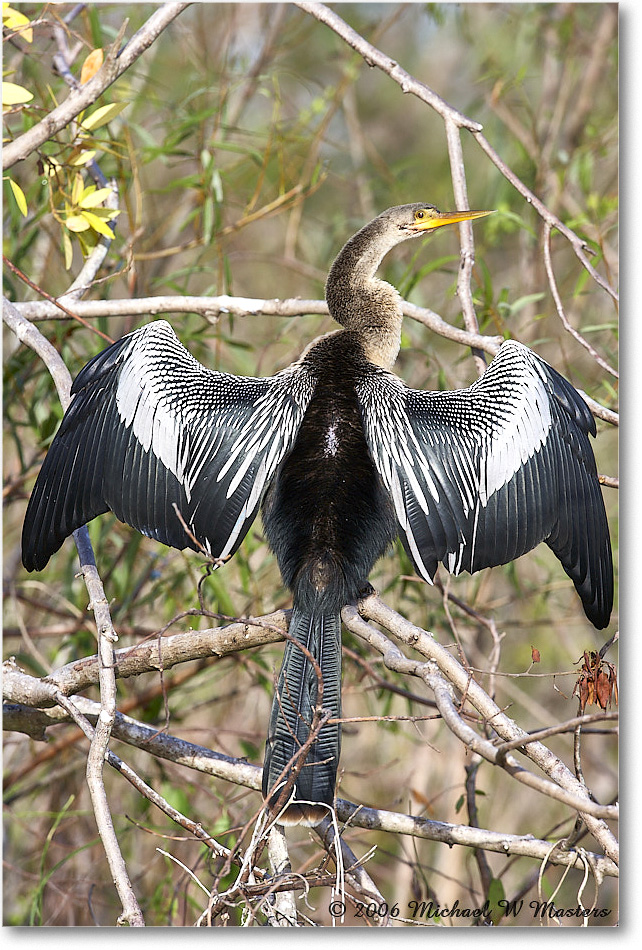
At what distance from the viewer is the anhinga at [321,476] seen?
1733 millimetres

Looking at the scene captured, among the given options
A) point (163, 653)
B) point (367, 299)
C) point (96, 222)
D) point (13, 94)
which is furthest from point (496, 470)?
point (13, 94)

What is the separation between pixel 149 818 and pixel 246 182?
8.36 ft

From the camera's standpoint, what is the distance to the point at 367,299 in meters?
2.16

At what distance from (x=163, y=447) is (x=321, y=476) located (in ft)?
1.11

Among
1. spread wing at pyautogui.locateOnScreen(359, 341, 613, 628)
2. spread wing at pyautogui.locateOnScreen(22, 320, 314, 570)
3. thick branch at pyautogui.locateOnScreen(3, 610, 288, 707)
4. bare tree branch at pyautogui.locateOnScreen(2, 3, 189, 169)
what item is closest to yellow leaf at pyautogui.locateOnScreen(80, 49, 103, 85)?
bare tree branch at pyautogui.locateOnScreen(2, 3, 189, 169)

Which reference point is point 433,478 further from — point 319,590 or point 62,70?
point 62,70

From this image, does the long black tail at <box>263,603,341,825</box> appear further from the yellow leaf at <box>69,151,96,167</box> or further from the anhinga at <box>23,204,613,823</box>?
the yellow leaf at <box>69,151,96,167</box>

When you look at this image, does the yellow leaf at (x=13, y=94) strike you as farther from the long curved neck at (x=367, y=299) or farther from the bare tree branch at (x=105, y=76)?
the long curved neck at (x=367, y=299)

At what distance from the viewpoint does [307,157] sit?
3.24 metres

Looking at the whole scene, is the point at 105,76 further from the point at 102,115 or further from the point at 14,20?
the point at 14,20

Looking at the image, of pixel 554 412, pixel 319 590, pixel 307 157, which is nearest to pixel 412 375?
pixel 307 157

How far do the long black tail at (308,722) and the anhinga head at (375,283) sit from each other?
0.73 meters

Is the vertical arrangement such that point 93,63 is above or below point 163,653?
above

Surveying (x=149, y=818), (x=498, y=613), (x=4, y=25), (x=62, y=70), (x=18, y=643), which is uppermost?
(x=62, y=70)
